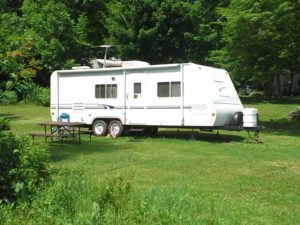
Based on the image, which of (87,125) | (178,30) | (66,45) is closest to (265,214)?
(87,125)

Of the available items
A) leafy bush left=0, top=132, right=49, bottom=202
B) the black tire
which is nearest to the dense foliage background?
the black tire

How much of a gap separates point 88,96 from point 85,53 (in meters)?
15.8

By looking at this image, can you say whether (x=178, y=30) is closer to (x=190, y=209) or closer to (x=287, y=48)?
(x=287, y=48)

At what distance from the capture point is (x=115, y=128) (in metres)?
18.5

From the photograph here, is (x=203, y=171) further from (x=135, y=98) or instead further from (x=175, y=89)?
(x=135, y=98)

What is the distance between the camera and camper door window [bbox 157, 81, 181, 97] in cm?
1711

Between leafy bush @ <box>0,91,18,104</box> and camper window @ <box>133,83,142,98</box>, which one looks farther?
camper window @ <box>133,83,142,98</box>

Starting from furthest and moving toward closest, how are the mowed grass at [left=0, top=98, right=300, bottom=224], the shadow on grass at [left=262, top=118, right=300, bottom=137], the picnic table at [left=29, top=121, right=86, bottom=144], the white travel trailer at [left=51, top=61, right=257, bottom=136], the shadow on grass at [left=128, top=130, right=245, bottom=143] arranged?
the shadow on grass at [left=262, top=118, right=300, bottom=137] → the shadow on grass at [left=128, top=130, right=245, bottom=143] → the white travel trailer at [left=51, top=61, right=257, bottom=136] → the picnic table at [left=29, top=121, right=86, bottom=144] → the mowed grass at [left=0, top=98, right=300, bottom=224]

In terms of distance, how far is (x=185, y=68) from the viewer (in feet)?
55.4

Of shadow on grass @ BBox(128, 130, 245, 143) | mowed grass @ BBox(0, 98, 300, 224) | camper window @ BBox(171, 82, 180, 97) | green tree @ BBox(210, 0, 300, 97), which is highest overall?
green tree @ BBox(210, 0, 300, 97)

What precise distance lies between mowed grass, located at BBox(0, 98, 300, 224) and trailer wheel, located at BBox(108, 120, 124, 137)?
1.24 feet

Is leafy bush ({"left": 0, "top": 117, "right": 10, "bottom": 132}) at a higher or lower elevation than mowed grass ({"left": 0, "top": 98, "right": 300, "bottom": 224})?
higher

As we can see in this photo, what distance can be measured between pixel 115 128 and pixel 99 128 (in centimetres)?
70

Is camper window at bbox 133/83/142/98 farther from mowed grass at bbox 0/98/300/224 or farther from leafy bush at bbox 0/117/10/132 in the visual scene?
leafy bush at bbox 0/117/10/132
